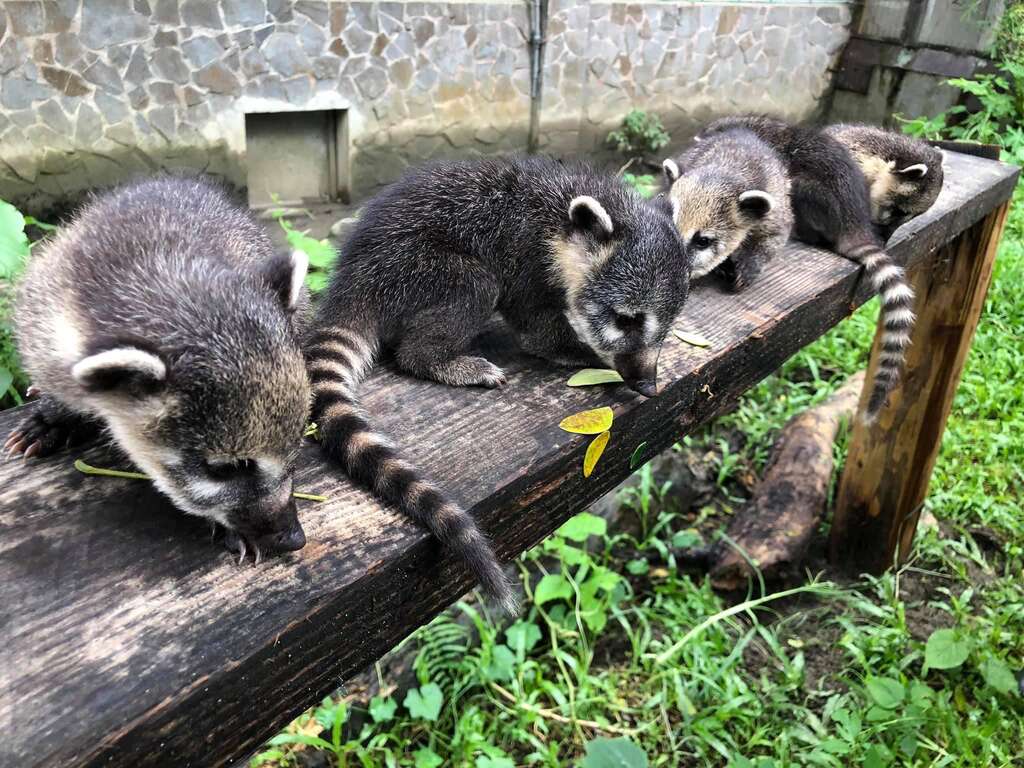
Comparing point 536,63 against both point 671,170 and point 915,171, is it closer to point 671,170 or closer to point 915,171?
point 671,170

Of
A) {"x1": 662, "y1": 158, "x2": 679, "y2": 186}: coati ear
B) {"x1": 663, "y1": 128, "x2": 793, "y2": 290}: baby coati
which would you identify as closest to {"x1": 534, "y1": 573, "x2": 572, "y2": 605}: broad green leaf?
{"x1": 663, "y1": 128, "x2": 793, "y2": 290}: baby coati

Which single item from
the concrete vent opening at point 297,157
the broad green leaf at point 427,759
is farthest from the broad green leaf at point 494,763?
the concrete vent opening at point 297,157

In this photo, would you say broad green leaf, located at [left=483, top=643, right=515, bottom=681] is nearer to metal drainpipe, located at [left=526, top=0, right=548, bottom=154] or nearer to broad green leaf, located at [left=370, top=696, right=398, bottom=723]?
broad green leaf, located at [left=370, top=696, right=398, bottom=723]

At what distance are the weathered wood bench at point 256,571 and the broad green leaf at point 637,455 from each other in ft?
0.06

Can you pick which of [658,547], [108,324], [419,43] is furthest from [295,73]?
[108,324]

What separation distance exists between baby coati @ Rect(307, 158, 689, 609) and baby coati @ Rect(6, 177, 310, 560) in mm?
438

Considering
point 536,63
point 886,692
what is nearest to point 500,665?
point 886,692

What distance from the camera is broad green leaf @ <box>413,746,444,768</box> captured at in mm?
3810

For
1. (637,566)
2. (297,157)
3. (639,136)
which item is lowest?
(637,566)

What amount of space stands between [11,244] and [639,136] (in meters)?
9.17

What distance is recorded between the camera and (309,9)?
26.8 ft

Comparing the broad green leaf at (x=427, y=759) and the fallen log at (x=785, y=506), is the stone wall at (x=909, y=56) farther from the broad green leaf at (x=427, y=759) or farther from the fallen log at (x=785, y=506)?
the broad green leaf at (x=427, y=759)

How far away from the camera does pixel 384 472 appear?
1.73 metres

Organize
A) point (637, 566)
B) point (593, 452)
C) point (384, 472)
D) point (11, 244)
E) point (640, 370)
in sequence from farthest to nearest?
point (637, 566)
point (11, 244)
point (640, 370)
point (593, 452)
point (384, 472)
